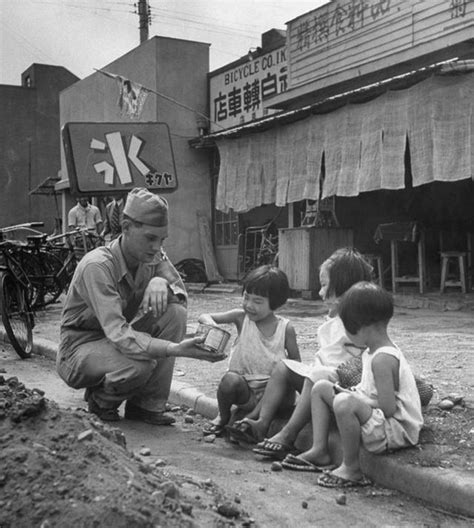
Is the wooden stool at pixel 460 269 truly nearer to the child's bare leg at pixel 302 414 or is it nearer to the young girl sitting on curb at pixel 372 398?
the child's bare leg at pixel 302 414

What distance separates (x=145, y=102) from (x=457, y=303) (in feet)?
35.6

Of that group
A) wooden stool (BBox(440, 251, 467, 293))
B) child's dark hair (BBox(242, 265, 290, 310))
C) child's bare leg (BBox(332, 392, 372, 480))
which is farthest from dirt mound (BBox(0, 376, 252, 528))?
wooden stool (BBox(440, 251, 467, 293))

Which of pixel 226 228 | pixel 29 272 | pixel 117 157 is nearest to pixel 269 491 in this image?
pixel 117 157

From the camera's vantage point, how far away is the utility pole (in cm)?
3067

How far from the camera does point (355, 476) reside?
11.2 feet

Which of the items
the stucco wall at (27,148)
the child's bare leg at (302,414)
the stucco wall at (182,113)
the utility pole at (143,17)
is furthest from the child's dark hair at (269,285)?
the stucco wall at (27,148)

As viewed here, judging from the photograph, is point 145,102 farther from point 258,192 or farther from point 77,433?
point 77,433

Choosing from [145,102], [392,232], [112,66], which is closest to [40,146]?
[112,66]

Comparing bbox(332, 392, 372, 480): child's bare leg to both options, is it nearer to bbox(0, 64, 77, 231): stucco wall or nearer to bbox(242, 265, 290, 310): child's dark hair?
bbox(242, 265, 290, 310): child's dark hair

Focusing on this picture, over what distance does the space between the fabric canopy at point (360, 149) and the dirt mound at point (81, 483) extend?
25.2 ft

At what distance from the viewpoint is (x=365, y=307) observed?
3.42m

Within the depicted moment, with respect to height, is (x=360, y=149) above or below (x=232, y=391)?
above

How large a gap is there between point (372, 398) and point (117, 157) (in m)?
4.80

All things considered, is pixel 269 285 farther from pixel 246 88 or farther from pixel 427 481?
pixel 246 88
